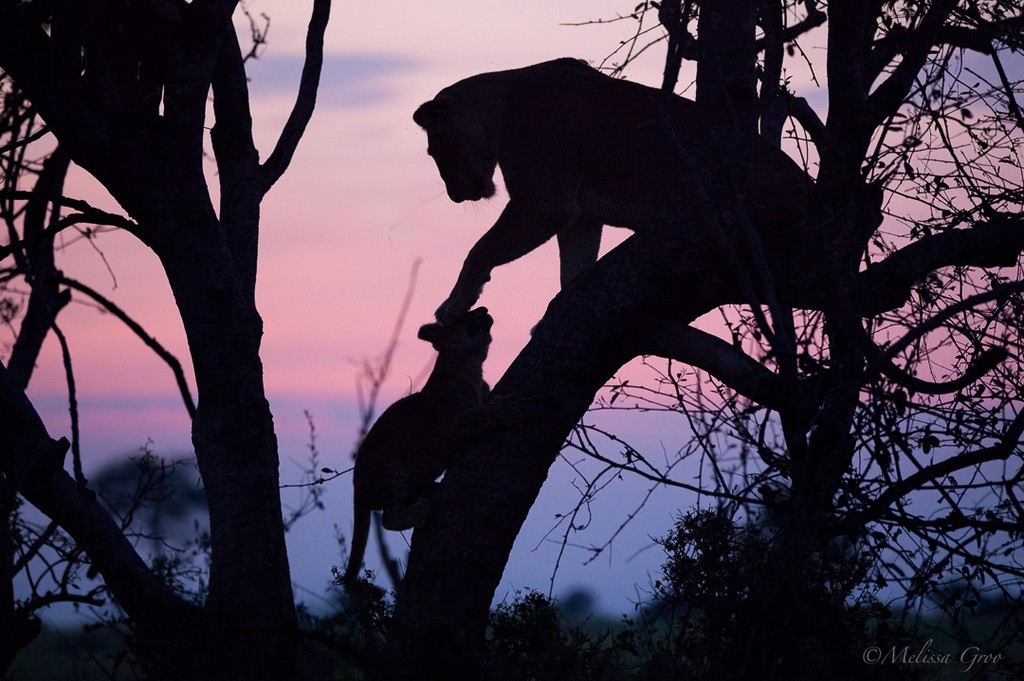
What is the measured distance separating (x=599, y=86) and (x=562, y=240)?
1027mm

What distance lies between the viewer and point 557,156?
6.47m

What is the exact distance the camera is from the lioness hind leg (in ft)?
22.3

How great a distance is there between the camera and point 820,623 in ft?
15.5

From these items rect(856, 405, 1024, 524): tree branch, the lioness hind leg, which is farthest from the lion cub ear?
rect(856, 405, 1024, 524): tree branch

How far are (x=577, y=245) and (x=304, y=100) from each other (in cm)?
198

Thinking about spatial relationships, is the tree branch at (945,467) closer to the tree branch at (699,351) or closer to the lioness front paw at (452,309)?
the tree branch at (699,351)

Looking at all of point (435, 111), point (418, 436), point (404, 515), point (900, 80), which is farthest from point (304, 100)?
point (900, 80)

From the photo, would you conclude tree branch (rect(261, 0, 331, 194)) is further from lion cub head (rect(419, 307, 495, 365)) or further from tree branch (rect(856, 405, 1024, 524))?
tree branch (rect(856, 405, 1024, 524))

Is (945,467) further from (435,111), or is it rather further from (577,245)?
(435,111)

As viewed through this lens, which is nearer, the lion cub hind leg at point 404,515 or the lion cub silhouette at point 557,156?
the lion cub hind leg at point 404,515

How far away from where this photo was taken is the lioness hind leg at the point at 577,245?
6.80 m

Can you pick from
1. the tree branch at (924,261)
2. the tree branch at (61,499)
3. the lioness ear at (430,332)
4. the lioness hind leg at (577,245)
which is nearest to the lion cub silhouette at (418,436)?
the lioness ear at (430,332)

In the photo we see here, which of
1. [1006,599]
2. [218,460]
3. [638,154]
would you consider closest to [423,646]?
[218,460]

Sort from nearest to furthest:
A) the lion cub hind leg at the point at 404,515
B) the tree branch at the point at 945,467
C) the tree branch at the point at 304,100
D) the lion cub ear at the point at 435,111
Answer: the tree branch at the point at 945,467 → the tree branch at the point at 304,100 → the lion cub hind leg at the point at 404,515 → the lion cub ear at the point at 435,111
